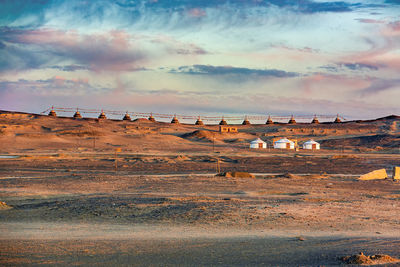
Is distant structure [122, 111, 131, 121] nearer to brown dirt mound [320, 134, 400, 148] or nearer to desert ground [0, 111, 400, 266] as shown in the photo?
brown dirt mound [320, 134, 400, 148]

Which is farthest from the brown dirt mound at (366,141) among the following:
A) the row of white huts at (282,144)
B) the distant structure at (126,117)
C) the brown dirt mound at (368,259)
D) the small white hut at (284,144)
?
the brown dirt mound at (368,259)

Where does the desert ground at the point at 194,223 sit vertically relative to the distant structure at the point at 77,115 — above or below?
below

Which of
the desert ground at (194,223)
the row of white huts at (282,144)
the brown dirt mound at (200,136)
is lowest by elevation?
the desert ground at (194,223)

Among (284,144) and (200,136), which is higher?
(200,136)

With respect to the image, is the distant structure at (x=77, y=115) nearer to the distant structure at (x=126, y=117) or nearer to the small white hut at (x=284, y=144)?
the distant structure at (x=126, y=117)

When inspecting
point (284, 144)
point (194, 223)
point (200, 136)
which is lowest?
point (194, 223)

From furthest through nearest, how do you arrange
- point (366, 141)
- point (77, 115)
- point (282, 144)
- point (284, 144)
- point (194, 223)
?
point (77, 115)
point (366, 141)
point (282, 144)
point (284, 144)
point (194, 223)

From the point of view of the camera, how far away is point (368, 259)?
26.9ft

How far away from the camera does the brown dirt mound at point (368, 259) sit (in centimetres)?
813

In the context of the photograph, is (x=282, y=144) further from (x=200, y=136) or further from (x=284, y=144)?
(x=200, y=136)

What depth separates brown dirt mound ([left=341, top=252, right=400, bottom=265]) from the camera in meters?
8.13

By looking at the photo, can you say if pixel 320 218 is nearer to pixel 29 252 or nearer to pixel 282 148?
pixel 29 252

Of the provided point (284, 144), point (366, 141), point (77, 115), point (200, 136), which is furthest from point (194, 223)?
point (77, 115)

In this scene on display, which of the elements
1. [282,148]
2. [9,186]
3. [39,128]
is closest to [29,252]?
[9,186]
